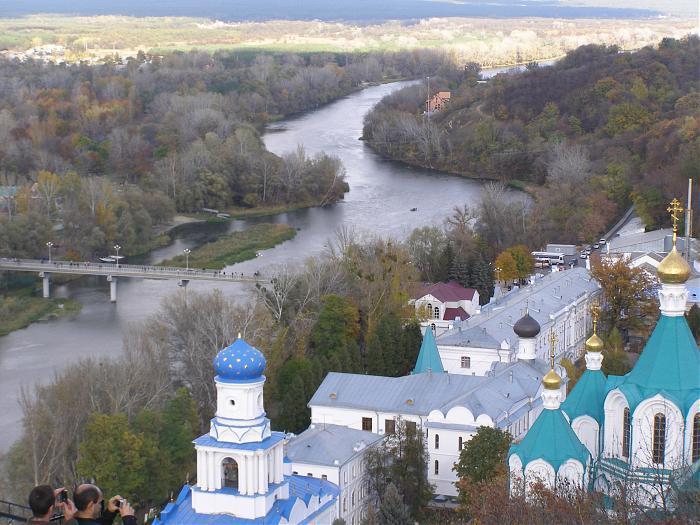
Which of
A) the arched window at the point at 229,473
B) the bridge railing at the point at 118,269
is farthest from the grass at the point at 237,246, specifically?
the arched window at the point at 229,473

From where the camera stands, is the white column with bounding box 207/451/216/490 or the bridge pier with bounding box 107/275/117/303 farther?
the bridge pier with bounding box 107/275/117/303

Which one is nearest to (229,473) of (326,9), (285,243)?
(285,243)

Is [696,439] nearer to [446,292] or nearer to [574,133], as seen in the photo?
[446,292]

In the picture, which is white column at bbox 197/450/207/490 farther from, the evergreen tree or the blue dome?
the evergreen tree

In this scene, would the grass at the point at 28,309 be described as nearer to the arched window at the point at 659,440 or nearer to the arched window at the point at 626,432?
the arched window at the point at 626,432

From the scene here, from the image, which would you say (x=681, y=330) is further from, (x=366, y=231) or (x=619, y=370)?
(x=366, y=231)

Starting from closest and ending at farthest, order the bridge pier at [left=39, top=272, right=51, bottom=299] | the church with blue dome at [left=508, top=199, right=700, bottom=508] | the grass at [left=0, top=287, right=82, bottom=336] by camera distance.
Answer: the church with blue dome at [left=508, top=199, right=700, bottom=508] < the grass at [left=0, top=287, right=82, bottom=336] < the bridge pier at [left=39, top=272, right=51, bottom=299]

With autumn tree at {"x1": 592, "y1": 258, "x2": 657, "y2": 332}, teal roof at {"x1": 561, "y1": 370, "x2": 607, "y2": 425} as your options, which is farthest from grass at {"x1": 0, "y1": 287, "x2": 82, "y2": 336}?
teal roof at {"x1": 561, "y1": 370, "x2": 607, "y2": 425}
